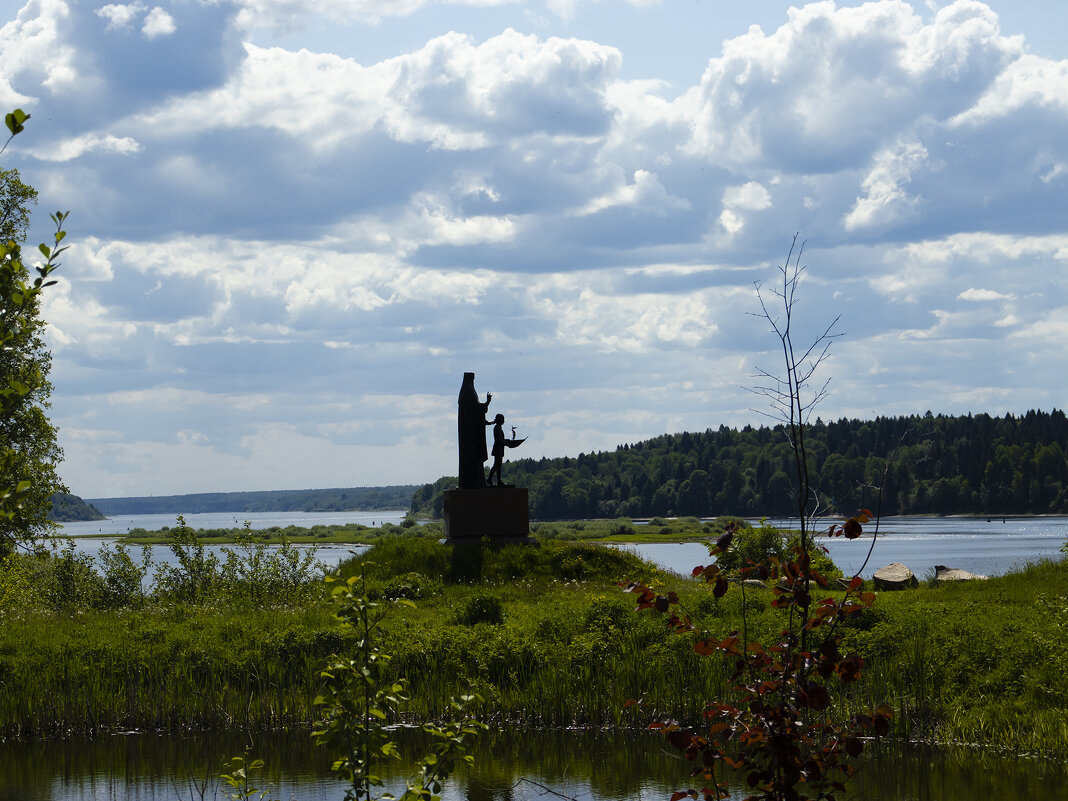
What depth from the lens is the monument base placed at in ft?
81.4

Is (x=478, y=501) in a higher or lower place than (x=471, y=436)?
lower

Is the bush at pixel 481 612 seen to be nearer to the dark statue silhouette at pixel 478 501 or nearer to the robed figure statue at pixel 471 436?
the dark statue silhouette at pixel 478 501

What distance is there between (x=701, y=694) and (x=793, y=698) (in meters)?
8.73

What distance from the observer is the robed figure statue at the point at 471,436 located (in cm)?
2548

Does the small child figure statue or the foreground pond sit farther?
the small child figure statue

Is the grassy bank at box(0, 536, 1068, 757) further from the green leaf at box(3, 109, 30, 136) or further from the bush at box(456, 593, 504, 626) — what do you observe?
the green leaf at box(3, 109, 30, 136)

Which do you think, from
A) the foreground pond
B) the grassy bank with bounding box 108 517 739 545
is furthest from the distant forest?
the foreground pond

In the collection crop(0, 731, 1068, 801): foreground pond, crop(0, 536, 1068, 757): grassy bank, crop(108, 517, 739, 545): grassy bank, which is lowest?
crop(108, 517, 739, 545): grassy bank

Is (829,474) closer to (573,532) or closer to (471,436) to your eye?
(573,532)

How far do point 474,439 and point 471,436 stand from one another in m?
0.10

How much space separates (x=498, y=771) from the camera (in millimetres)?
11938

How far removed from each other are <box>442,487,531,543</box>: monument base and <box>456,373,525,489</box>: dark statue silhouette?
1.58 feet

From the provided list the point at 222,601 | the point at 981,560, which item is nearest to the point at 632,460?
the point at 981,560

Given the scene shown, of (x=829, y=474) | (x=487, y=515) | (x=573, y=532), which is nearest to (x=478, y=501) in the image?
(x=487, y=515)
